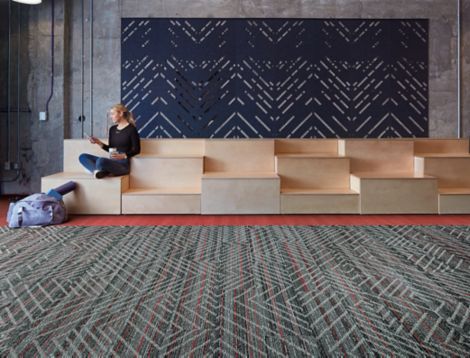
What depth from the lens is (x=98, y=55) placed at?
515 cm

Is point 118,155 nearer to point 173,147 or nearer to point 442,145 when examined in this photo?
point 173,147

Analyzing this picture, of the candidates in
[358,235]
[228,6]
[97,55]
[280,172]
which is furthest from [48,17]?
[358,235]

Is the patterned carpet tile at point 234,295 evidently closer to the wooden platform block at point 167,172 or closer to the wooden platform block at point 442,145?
the wooden platform block at point 167,172

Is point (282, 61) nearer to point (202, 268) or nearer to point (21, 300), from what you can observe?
point (202, 268)

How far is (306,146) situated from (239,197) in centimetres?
121

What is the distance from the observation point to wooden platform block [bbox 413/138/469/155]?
4.21 meters

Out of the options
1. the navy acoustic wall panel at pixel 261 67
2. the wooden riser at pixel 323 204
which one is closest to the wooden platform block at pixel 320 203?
the wooden riser at pixel 323 204

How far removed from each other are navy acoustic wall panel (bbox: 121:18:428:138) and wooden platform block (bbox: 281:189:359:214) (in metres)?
1.91

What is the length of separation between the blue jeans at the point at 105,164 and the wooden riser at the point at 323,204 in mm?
1655

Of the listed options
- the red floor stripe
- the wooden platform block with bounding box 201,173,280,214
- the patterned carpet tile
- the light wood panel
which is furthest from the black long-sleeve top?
the light wood panel

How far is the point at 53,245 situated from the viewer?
95.2 inches

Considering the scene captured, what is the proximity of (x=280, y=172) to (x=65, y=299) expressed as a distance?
2674mm

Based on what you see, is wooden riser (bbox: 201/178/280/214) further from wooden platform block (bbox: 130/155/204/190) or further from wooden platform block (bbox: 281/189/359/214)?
wooden platform block (bbox: 130/155/204/190)

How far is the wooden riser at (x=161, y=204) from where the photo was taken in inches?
141
